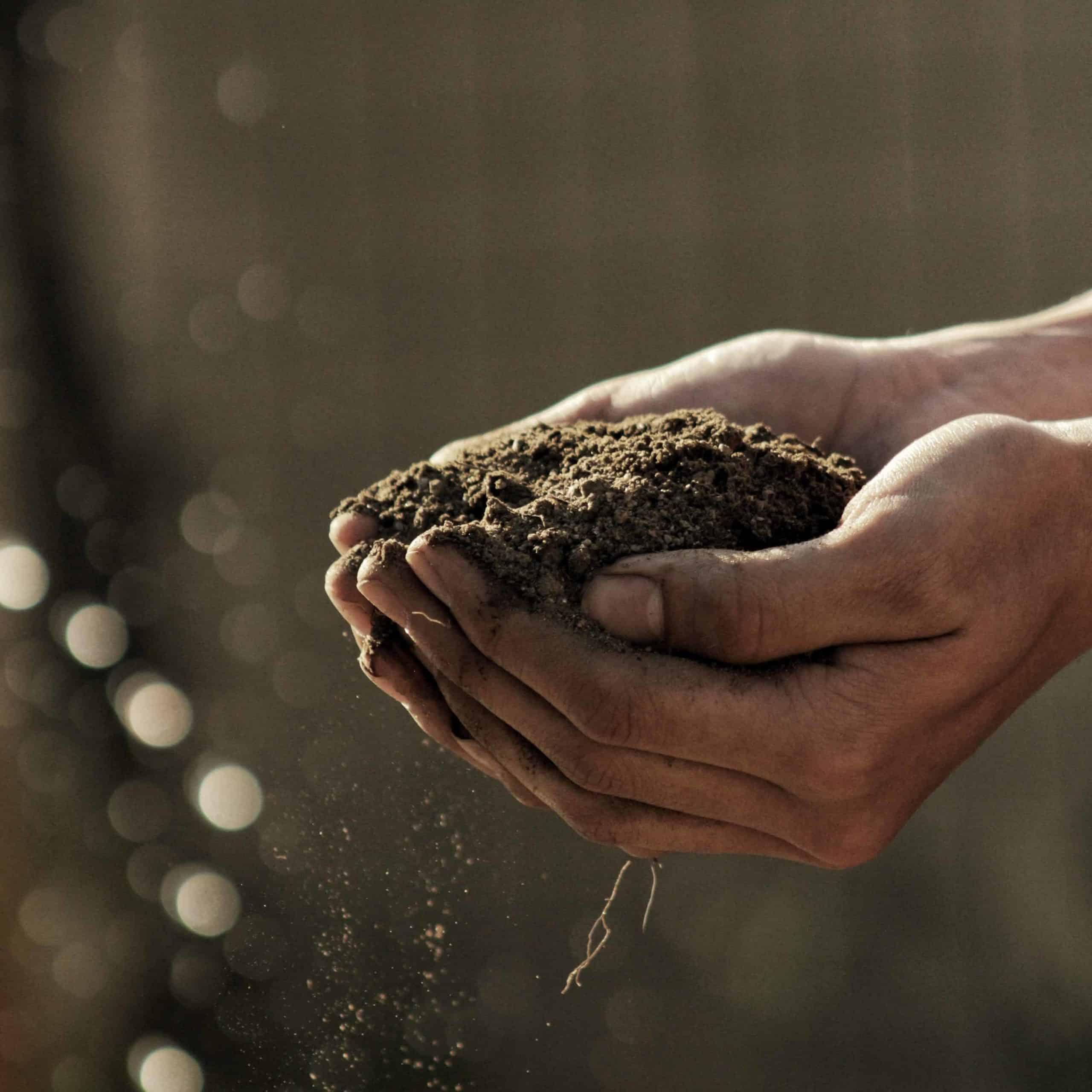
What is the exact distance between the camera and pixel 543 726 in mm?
→ 1452

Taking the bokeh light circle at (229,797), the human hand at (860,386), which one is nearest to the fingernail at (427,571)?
the human hand at (860,386)

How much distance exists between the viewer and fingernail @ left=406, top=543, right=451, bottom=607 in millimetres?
1392

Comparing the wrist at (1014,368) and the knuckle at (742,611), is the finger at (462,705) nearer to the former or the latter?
the knuckle at (742,611)

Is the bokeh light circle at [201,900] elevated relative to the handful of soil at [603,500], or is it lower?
lower

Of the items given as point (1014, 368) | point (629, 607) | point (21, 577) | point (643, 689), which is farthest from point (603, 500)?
point (21, 577)

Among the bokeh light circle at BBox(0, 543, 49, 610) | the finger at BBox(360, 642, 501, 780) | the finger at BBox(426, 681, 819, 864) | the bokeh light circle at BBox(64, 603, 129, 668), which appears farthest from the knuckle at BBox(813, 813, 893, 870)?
the bokeh light circle at BBox(0, 543, 49, 610)

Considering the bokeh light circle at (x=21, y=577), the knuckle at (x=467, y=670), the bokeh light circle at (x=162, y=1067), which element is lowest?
the bokeh light circle at (x=162, y=1067)

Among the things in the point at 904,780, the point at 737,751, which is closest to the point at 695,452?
the point at 737,751

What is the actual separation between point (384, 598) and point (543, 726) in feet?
0.96

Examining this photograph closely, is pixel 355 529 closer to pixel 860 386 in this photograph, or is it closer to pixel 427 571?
pixel 427 571

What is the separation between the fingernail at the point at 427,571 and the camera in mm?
1392

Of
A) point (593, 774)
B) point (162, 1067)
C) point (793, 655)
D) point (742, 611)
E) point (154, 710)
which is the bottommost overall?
point (162, 1067)

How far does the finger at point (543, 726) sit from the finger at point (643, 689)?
23 millimetres

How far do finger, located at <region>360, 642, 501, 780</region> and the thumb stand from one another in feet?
1.18
